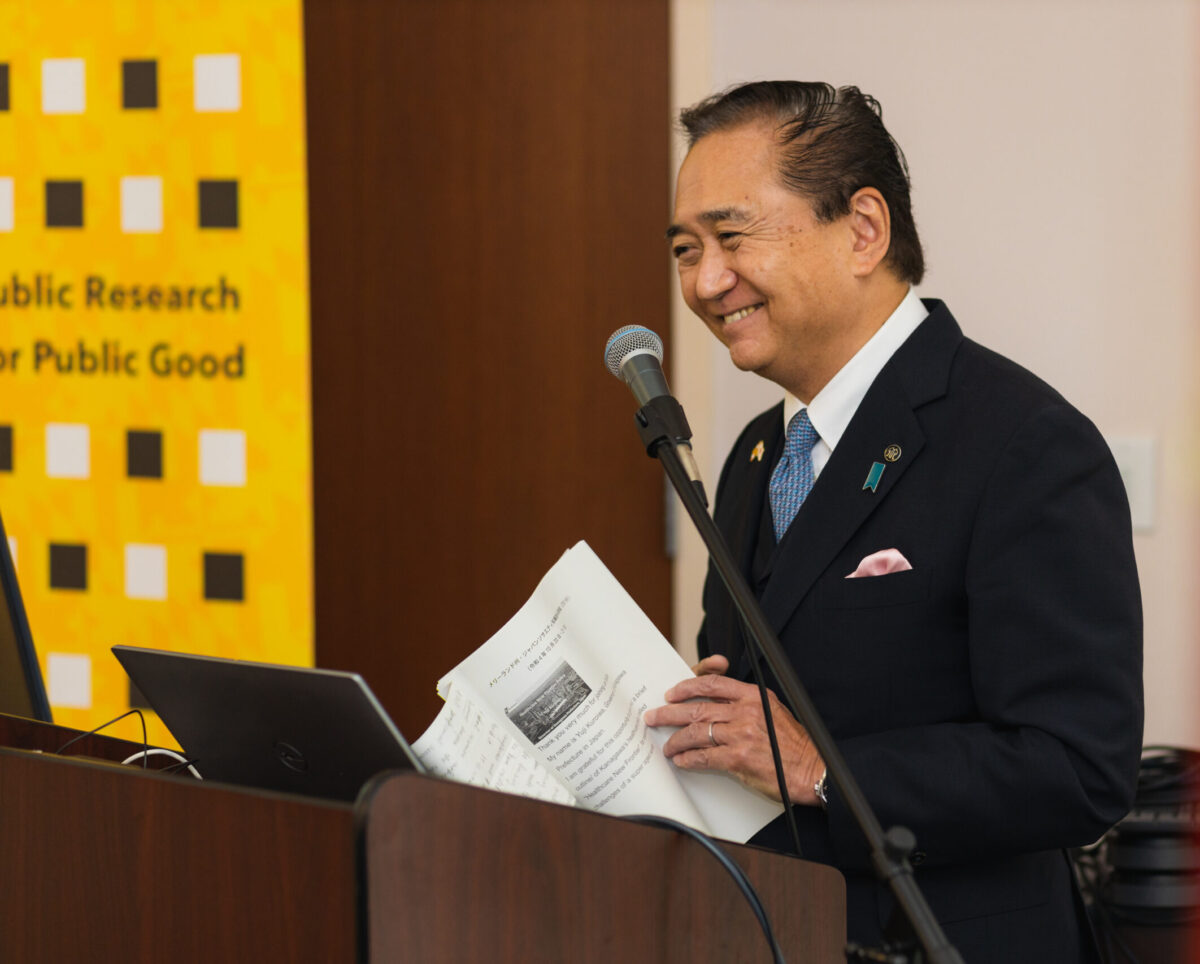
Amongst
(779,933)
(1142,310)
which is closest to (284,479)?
(1142,310)

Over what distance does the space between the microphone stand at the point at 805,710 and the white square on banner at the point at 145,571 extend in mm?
1849

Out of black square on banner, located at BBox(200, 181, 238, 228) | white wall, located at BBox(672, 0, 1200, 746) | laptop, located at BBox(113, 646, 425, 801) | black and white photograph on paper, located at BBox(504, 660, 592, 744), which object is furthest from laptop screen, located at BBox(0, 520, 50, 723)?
white wall, located at BBox(672, 0, 1200, 746)

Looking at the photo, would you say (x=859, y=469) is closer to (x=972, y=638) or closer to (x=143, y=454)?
(x=972, y=638)

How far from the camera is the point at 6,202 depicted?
266 cm

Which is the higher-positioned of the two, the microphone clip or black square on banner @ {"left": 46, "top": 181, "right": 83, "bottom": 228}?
black square on banner @ {"left": 46, "top": 181, "right": 83, "bottom": 228}

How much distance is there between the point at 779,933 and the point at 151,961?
47 centimetres

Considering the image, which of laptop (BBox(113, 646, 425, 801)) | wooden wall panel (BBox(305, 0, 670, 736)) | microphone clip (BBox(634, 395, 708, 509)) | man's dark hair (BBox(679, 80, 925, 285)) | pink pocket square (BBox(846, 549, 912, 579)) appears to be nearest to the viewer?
laptop (BBox(113, 646, 425, 801))

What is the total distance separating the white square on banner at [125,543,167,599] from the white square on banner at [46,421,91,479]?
0.64 ft

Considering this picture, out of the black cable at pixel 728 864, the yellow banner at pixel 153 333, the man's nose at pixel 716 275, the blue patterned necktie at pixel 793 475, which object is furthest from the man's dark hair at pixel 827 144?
the yellow banner at pixel 153 333

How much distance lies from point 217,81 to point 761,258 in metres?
1.55

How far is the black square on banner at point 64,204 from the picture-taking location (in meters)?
2.62

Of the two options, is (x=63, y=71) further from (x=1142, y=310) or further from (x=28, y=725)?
(x=1142, y=310)

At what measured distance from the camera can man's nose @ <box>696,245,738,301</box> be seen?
4.75 feet

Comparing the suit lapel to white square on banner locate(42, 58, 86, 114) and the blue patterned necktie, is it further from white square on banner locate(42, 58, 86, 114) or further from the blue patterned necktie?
white square on banner locate(42, 58, 86, 114)
